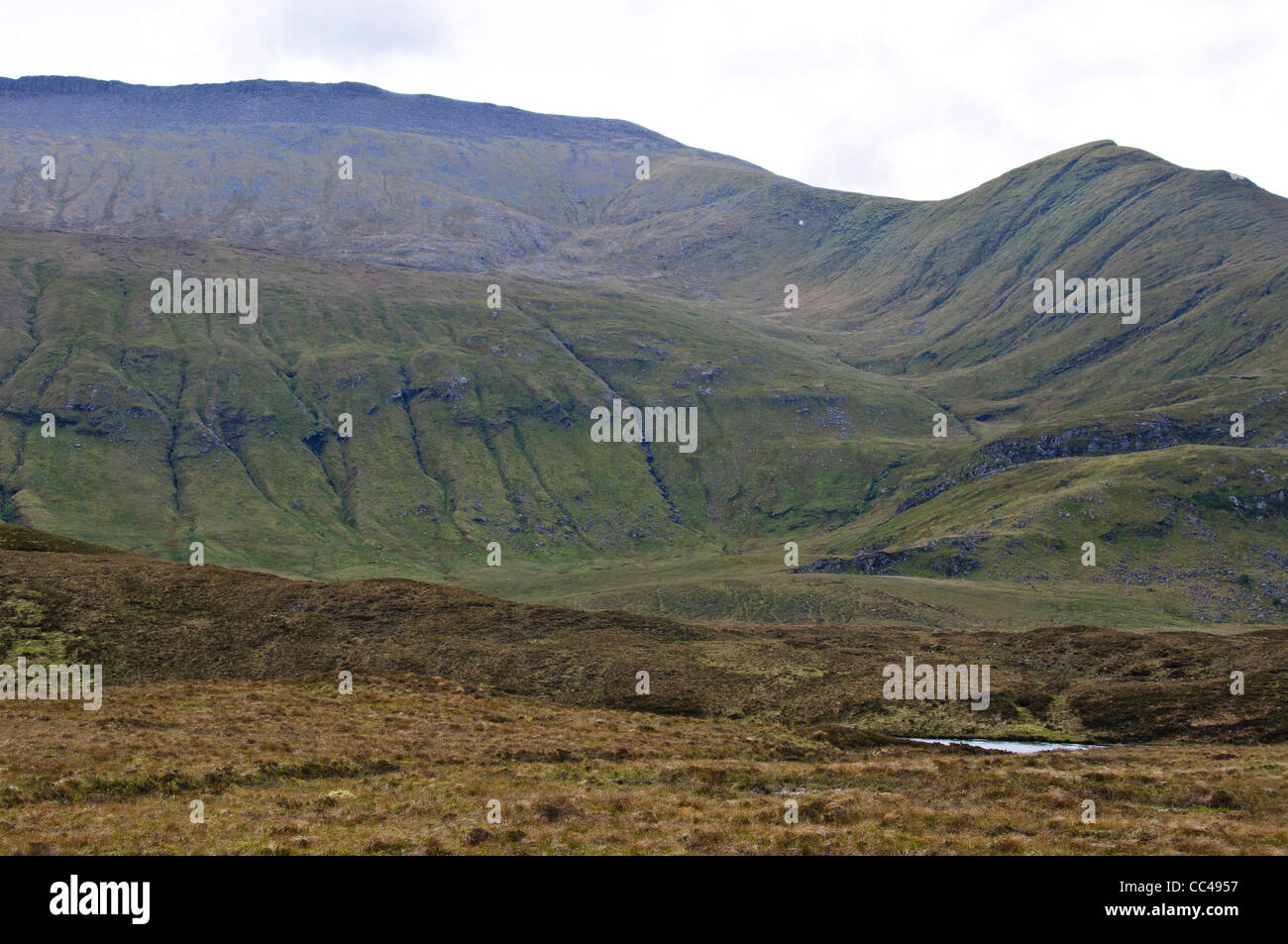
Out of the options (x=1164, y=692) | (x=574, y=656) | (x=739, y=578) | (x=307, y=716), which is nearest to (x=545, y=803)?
(x=307, y=716)

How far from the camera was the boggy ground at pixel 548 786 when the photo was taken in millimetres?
31234

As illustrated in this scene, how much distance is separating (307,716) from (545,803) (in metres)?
25.3

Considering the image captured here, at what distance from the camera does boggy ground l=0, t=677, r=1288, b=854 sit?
31234mm

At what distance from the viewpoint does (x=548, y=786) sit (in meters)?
41.6

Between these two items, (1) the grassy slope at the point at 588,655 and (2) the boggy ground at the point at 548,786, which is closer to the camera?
(2) the boggy ground at the point at 548,786

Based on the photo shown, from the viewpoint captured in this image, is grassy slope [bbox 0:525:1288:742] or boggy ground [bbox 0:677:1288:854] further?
grassy slope [bbox 0:525:1288:742]

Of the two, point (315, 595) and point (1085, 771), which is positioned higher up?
point (315, 595)

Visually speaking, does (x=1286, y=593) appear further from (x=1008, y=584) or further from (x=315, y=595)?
(x=315, y=595)

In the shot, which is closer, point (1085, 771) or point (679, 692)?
point (1085, 771)

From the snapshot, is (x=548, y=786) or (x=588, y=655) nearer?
(x=548, y=786)

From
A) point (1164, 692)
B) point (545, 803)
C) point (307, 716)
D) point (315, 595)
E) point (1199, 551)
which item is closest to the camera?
point (545, 803)

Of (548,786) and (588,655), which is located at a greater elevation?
(588,655)
